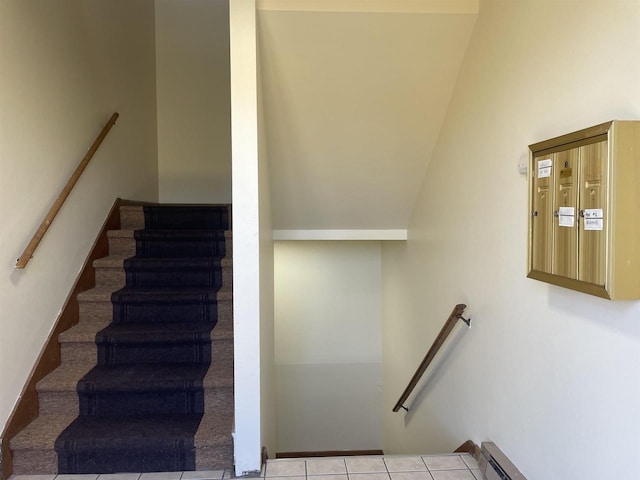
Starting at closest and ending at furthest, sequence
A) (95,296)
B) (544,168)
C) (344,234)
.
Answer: (544,168) < (95,296) < (344,234)

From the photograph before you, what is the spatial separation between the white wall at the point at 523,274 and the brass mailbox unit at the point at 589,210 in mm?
101

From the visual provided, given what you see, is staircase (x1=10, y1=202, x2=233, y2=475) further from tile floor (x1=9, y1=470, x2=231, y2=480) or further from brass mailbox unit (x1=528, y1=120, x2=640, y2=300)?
brass mailbox unit (x1=528, y1=120, x2=640, y2=300)

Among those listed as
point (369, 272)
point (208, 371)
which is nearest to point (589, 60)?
point (208, 371)

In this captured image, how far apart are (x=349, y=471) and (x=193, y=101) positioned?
4.03m

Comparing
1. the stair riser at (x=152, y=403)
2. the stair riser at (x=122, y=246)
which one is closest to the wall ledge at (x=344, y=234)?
the stair riser at (x=122, y=246)

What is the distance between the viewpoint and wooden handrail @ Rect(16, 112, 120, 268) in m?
2.08

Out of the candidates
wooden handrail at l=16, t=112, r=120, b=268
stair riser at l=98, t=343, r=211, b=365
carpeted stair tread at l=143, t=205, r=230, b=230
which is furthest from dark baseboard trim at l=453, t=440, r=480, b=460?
carpeted stair tread at l=143, t=205, r=230, b=230

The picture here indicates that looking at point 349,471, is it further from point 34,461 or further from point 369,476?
point 34,461

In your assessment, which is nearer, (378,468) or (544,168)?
(544,168)

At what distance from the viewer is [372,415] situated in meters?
5.00

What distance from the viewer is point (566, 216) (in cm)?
136

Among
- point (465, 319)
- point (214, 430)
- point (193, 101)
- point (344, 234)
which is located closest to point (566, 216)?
point (465, 319)

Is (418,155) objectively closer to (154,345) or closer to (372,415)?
(154,345)

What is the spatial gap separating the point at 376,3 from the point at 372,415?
14.0ft
